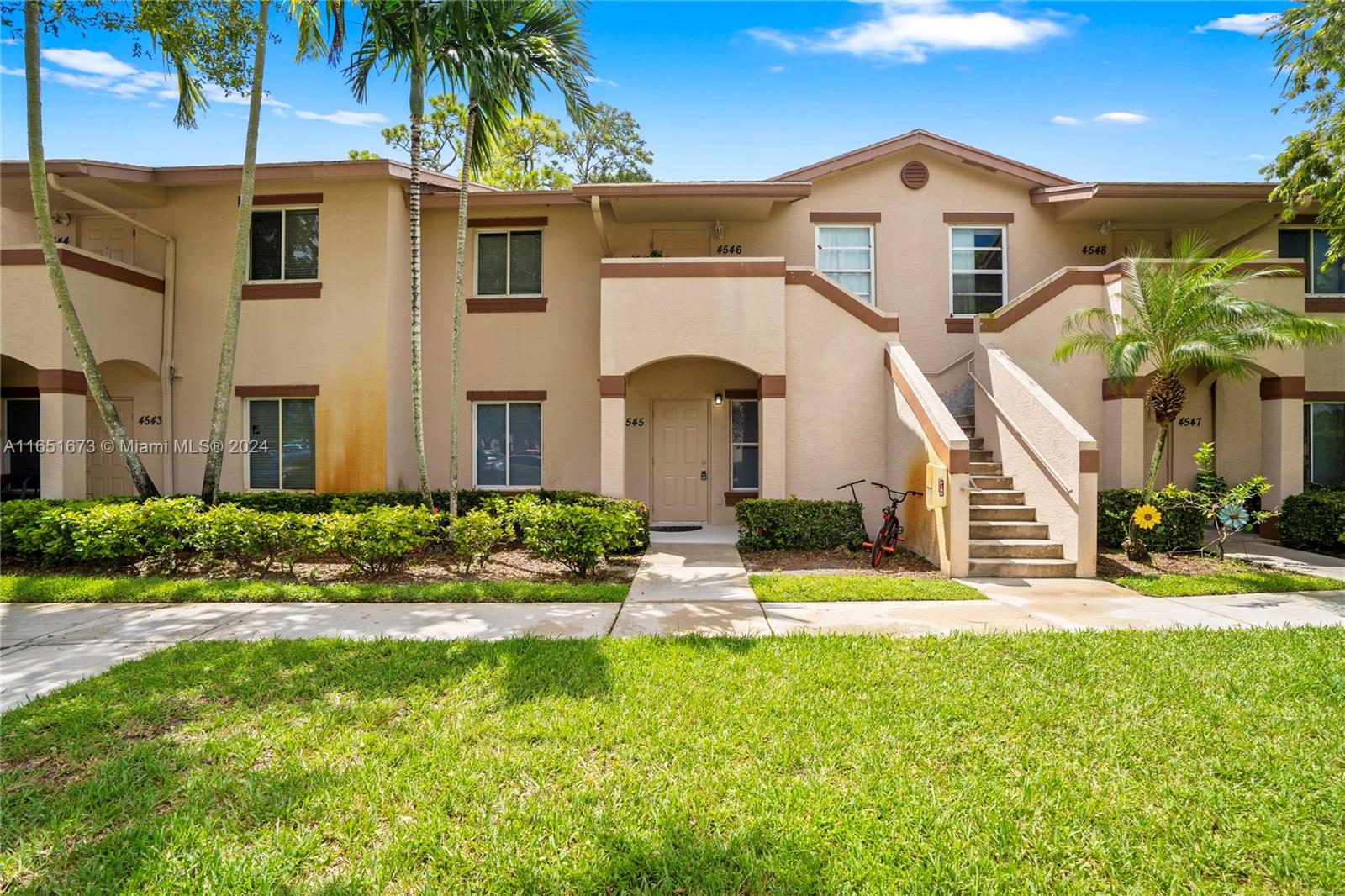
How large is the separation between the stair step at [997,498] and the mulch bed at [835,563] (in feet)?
4.09

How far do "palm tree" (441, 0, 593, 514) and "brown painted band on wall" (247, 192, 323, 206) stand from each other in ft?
12.1

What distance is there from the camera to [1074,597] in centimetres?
785

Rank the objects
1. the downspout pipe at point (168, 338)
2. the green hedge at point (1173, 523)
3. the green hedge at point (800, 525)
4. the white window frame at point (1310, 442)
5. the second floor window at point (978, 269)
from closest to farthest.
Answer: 1. the green hedge at point (1173, 523)
2. the green hedge at point (800, 525)
3. the downspout pipe at point (168, 338)
4. the white window frame at point (1310, 442)
5. the second floor window at point (978, 269)

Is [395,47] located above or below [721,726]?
above

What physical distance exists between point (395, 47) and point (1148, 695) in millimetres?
11726

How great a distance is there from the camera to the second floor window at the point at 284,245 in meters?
12.9

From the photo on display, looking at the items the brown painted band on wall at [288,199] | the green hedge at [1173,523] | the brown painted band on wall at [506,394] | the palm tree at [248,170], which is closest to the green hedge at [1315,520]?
the green hedge at [1173,523]

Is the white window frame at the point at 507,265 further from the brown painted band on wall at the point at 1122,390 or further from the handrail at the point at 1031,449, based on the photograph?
the brown painted band on wall at the point at 1122,390

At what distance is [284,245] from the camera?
13.0 meters

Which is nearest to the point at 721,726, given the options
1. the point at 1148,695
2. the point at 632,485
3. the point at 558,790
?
the point at 558,790

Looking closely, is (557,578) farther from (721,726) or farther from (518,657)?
(721,726)

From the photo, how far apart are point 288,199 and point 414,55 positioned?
16.2 feet

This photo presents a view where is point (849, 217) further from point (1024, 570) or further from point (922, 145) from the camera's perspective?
point (1024, 570)

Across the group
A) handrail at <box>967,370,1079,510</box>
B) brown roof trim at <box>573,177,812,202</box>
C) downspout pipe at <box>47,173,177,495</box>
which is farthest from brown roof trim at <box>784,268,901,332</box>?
downspout pipe at <box>47,173,177,495</box>
